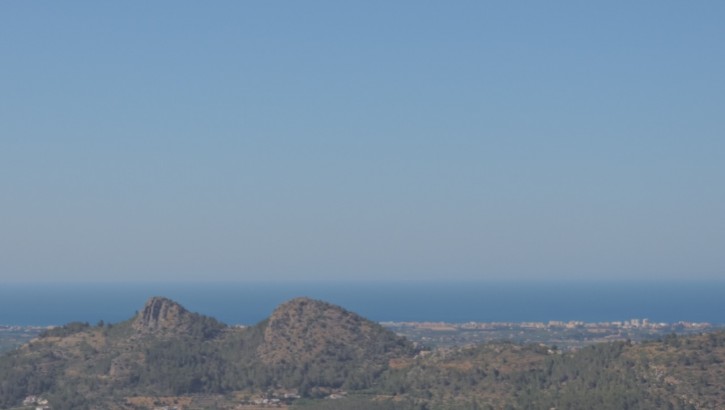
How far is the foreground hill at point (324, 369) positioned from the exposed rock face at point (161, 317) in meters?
0.16

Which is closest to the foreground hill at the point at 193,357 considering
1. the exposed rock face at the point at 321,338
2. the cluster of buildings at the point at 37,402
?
the exposed rock face at the point at 321,338

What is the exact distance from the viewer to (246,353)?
128m

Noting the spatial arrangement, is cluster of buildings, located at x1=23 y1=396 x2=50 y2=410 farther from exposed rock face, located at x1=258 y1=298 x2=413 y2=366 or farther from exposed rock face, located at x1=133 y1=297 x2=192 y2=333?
exposed rock face, located at x1=258 y1=298 x2=413 y2=366

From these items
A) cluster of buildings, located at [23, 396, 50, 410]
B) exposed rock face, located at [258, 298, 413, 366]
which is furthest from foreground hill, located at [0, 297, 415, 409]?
cluster of buildings, located at [23, 396, 50, 410]

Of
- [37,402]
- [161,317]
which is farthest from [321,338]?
[37,402]

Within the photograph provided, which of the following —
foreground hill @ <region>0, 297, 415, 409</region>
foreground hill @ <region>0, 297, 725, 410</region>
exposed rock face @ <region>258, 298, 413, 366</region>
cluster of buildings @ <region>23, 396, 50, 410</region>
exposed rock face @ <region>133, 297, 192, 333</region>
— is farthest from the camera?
exposed rock face @ <region>133, 297, 192, 333</region>

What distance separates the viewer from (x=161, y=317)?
136750mm

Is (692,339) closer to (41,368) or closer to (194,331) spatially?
(194,331)

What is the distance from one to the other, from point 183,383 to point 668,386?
43.6 meters

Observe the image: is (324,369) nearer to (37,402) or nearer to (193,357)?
(193,357)

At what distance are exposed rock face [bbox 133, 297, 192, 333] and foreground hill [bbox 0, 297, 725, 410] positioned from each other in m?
0.16

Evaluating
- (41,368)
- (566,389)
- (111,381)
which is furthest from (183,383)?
(566,389)

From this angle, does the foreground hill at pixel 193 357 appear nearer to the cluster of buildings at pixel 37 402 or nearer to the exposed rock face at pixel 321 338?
the exposed rock face at pixel 321 338

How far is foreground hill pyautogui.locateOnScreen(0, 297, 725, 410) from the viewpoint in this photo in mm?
99125
